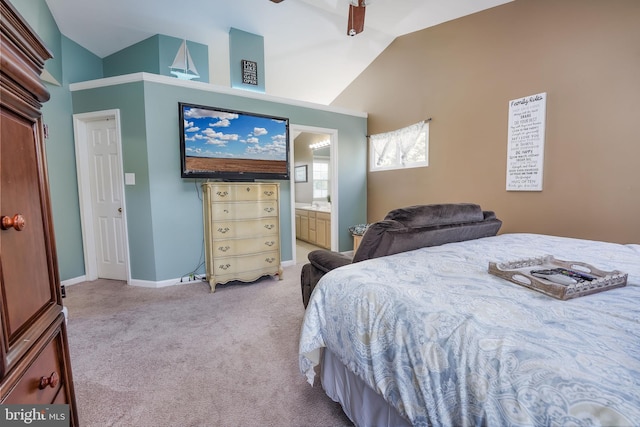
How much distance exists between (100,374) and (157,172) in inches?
82.4

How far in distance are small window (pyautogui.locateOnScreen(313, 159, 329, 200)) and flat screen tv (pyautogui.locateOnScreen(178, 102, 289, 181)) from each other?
2460 mm

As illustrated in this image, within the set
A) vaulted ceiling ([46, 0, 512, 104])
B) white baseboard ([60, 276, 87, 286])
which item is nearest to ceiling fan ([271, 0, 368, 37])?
vaulted ceiling ([46, 0, 512, 104])

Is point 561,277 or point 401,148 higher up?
point 401,148

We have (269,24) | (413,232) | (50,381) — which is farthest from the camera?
(269,24)

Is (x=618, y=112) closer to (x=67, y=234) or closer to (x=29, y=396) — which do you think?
(x=29, y=396)

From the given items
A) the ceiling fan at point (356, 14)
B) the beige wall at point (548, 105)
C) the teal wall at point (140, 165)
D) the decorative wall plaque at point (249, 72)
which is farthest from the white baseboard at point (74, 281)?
the beige wall at point (548, 105)

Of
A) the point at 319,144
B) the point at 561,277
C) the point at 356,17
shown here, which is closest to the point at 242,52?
the point at 356,17

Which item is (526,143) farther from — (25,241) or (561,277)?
(25,241)

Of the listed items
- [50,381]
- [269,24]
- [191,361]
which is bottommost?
[191,361]

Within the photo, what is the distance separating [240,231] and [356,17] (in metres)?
2.52

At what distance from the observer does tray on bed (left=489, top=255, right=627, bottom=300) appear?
93cm

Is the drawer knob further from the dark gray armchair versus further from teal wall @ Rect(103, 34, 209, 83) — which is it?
teal wall @ Rect(103, 34, 209, 83)

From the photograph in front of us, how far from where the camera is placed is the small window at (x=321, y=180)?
19.9 ft

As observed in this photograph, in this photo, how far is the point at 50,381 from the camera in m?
0.69
